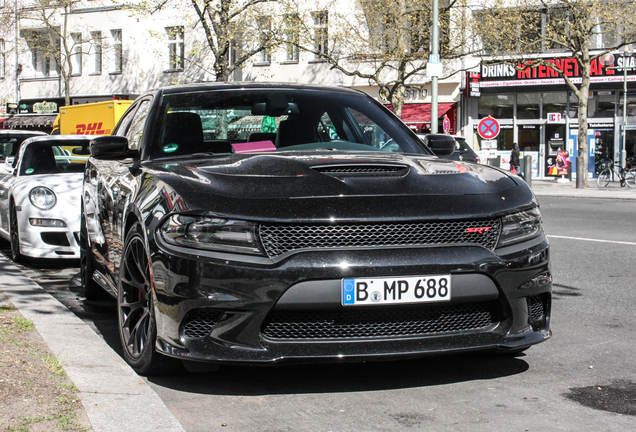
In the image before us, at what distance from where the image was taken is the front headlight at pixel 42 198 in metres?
8.73

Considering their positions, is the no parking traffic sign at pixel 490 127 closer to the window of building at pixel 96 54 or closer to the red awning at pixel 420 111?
the red awning at pixel 420 111

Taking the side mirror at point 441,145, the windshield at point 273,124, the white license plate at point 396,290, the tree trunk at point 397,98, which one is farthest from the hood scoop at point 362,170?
the tree trunk at point 397,98

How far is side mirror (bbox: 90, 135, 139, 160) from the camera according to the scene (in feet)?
16.0

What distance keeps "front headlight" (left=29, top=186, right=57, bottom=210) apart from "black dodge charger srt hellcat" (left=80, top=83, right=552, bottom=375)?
4.73 metres

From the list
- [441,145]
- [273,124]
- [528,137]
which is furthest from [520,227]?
[528,137]

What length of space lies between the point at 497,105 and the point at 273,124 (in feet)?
105

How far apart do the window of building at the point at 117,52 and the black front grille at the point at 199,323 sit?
138 ft

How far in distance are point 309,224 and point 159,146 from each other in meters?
1.62

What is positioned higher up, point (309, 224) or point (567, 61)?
point (567, 61)

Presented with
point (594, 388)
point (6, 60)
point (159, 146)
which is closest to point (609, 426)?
point (594, 388)

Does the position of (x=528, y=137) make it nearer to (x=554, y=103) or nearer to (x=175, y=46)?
(x=554, y=103)

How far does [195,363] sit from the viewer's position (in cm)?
391

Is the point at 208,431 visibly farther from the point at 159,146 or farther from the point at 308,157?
the point at 159,146

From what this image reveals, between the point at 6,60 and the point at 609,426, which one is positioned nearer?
the point at 609,426
